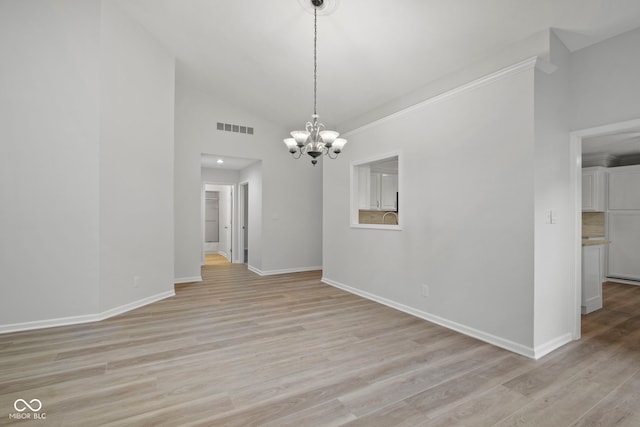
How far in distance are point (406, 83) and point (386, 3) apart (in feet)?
4.00

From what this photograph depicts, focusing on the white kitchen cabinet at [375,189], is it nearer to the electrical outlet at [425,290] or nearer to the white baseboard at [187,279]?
the electrical outlet at [425,290]

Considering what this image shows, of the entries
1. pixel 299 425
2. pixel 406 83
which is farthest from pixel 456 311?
pixel 406 83

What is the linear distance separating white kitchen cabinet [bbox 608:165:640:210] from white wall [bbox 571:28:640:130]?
3974 mm

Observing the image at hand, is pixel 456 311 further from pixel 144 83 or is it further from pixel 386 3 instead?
pixel 144 83

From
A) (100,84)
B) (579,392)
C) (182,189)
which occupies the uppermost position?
(100,84)

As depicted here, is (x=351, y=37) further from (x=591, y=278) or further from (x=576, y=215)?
(x=591, y=278)

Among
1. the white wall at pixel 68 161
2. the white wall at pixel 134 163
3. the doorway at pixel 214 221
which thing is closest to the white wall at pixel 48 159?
the white wall at pixel 68 161

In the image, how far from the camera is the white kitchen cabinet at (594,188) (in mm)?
5648

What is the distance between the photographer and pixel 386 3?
9.19 feet

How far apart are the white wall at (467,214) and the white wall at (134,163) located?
3264mm

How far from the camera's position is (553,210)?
2861 mm

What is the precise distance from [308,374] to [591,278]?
407 cm

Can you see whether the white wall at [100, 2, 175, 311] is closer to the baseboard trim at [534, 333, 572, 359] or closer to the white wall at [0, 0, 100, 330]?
the white wall at [0, 0, 100, 330]

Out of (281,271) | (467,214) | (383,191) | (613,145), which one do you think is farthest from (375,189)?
(613,145)
